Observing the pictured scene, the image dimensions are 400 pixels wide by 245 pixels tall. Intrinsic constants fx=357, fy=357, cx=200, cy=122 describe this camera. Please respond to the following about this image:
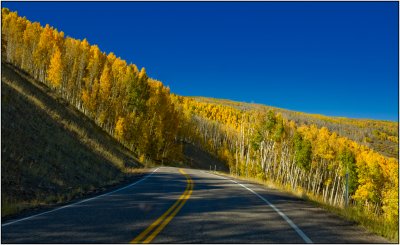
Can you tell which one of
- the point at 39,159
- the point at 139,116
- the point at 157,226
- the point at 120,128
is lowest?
the point at 157,226

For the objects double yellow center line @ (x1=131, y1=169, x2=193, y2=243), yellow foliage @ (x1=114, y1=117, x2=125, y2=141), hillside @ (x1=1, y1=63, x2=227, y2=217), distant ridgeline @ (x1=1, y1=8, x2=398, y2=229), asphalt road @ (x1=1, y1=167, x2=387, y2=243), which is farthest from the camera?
distant ridgeline @ (x1=1, y1=8, x2=398, y2=229)

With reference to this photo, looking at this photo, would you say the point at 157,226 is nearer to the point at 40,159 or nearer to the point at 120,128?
the point at 40,159

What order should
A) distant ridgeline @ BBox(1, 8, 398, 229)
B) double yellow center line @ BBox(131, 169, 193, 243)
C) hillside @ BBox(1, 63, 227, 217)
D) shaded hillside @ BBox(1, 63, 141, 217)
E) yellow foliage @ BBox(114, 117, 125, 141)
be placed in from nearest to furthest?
double yellow center line @ BBox(131, 169, 193, 243) → hillside @ BBox(1, 63, 227, 217) → shaded hillside @ BBox(1, 63, 141, 217) → yellow foliage @ BBox(114, 117, 125, 141) → distant ridgeline @ BBox(1, 8, 398, 229)

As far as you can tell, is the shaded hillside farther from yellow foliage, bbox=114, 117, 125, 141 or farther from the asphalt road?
yellow foliage, bbox=114, 117, 125, 141

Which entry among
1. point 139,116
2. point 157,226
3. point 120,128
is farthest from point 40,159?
point 139,116

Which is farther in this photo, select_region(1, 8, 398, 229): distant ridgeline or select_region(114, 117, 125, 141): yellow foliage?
select_region(1, 8, 398, 229): distant ridgeline

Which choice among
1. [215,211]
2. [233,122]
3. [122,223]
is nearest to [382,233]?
[215,211]

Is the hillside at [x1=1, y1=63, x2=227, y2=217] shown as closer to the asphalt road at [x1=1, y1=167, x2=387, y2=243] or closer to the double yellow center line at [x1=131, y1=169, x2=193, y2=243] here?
the asphalt road at [x1=1, y1=167, x2=387, y2=243]

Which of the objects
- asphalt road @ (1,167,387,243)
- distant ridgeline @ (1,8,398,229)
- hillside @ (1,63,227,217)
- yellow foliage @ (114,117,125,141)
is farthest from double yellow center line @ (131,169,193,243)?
yellow foliage @ (114,117,125,141)

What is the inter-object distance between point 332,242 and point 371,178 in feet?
244

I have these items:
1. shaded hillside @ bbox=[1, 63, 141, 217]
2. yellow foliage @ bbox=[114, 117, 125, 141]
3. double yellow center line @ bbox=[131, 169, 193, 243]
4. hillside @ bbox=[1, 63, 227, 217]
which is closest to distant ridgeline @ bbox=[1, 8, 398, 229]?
yellow foliage @ bbox=[114, 117, 125, 141]

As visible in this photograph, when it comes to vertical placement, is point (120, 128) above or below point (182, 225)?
above

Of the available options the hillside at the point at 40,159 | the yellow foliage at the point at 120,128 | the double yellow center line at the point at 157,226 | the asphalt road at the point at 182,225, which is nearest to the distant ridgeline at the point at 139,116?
the yellow foliage at the point at 120,128

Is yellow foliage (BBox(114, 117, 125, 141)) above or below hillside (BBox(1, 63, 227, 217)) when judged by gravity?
above
